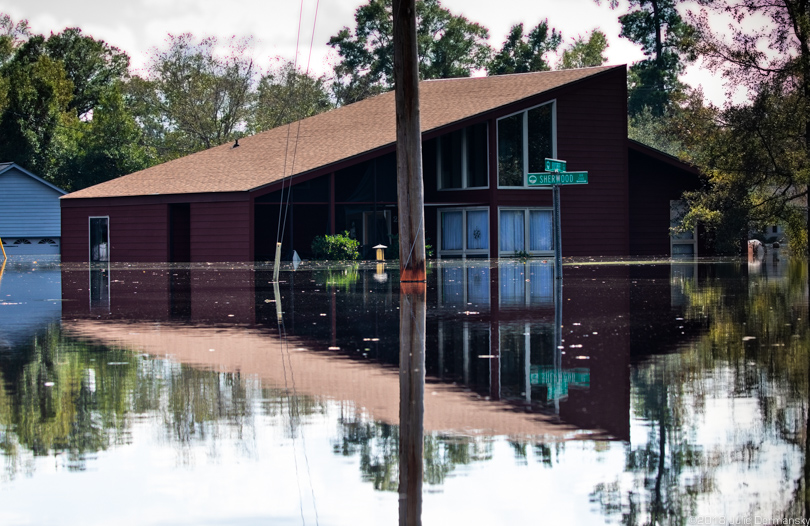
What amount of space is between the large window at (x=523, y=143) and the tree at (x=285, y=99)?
41.2 metres

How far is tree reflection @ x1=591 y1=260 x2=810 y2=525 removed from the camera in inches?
209

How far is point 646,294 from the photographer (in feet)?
67.3

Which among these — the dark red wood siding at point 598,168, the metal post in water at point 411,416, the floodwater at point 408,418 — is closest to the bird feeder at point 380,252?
the dark red wood siding at point 598,168

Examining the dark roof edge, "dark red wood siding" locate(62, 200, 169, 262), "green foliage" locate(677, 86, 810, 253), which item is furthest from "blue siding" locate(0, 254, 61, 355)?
"green foliage" locate(677, 86, 810, 253)

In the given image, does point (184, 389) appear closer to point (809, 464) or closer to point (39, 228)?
point (809, 464)

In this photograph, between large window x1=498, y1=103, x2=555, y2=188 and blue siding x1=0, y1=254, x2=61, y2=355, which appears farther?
large window x1=498, y1=103, x2=555, y2=188

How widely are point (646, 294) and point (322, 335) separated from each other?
8.76 m

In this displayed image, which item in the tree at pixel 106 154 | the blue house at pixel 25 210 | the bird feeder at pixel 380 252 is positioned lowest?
the bird feeder at pixel 380 252

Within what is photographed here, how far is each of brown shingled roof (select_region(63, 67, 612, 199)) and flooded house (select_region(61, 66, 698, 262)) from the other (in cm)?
13

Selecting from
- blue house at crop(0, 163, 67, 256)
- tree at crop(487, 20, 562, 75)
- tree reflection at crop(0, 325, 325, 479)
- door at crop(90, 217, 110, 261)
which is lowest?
tree reflection at crop(0, 325, 325, 479)

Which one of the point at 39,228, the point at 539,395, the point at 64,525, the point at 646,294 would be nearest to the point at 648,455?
the point at 539,395

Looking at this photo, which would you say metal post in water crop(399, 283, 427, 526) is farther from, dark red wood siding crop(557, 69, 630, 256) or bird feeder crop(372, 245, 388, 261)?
dark red wood siding crop(557, 69, 630, 256)

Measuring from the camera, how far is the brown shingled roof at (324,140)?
139 feet

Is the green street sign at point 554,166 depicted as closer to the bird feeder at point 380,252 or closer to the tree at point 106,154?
the bird feeder at point 380,252
